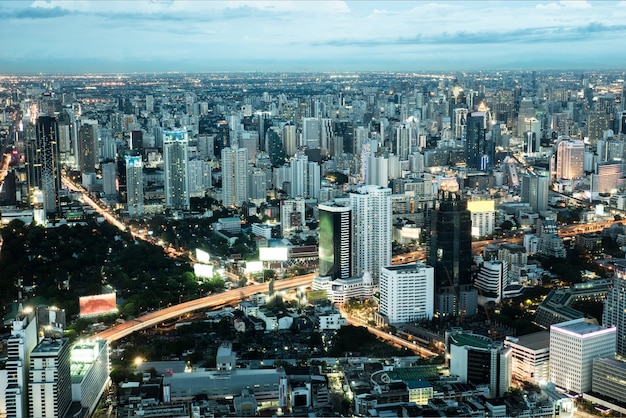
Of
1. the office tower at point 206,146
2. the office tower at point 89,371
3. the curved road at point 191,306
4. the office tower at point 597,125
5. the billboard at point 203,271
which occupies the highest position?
the office tower at point 597,125

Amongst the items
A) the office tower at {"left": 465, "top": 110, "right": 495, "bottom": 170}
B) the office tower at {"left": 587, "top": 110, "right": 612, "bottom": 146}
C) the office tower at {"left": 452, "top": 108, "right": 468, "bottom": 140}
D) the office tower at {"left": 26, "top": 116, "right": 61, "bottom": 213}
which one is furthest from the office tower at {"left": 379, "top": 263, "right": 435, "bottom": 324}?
the office tower at {"left": 587, "top": 110, "right": 612, "bottom": 146}

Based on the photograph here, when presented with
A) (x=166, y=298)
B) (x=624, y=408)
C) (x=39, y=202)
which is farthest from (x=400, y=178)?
(x=624, y=408)

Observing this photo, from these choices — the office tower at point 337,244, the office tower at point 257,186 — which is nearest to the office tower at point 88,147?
the office tower at point 257,186

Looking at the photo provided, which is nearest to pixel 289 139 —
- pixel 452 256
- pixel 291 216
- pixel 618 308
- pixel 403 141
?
pixel 403 141

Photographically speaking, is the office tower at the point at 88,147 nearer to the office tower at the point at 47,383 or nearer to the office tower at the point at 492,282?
the office tower at the point at 492,282

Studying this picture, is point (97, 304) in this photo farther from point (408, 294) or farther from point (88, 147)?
point (88, 147)

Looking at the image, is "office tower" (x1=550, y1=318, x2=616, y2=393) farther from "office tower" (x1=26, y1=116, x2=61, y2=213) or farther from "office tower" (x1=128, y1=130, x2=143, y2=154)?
"office tower" (x1=128, y1=130, x2=143, y2=154)

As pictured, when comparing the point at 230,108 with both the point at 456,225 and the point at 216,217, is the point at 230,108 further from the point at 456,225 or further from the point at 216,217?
the point at 456,225
